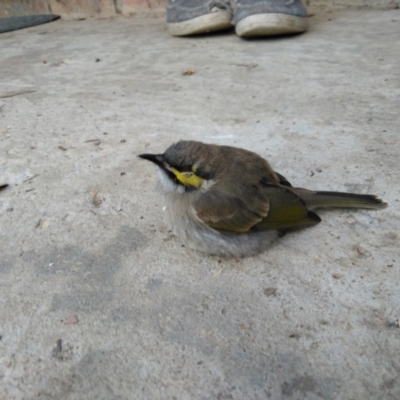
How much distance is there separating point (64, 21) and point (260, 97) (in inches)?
190

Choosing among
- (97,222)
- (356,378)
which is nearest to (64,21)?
(97,222)

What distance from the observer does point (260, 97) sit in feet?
14.4

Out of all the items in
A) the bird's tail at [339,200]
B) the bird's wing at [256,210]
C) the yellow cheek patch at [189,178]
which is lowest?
the bird's tail at [339,200]

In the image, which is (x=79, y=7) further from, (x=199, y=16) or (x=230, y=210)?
(x=230, y=210)

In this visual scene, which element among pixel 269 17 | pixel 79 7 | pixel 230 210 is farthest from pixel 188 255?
pixel 79 7

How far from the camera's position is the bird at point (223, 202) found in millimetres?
2461

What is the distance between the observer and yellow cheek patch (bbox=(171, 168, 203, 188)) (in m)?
2.50

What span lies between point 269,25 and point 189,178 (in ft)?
12.6

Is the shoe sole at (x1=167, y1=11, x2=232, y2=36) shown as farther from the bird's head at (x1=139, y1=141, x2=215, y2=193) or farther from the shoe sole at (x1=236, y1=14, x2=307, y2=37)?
the bird's head at (x1=139, y1=141, x2=215, y2=193)

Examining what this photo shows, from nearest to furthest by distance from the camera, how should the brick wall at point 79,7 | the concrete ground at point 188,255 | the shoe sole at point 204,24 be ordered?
the concrete ground at point 188,255 < the shoe sole at point 204,24 < the brick wall at point 79,7

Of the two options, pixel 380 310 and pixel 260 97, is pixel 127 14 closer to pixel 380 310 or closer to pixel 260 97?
pixel 260 97

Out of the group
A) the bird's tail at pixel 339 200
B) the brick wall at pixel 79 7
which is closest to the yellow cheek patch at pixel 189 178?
the bird's tail at pixel 339 200

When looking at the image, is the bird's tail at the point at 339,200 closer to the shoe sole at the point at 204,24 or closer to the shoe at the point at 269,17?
the shoe at the point at 269,17

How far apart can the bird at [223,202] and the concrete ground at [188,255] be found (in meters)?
0.09
